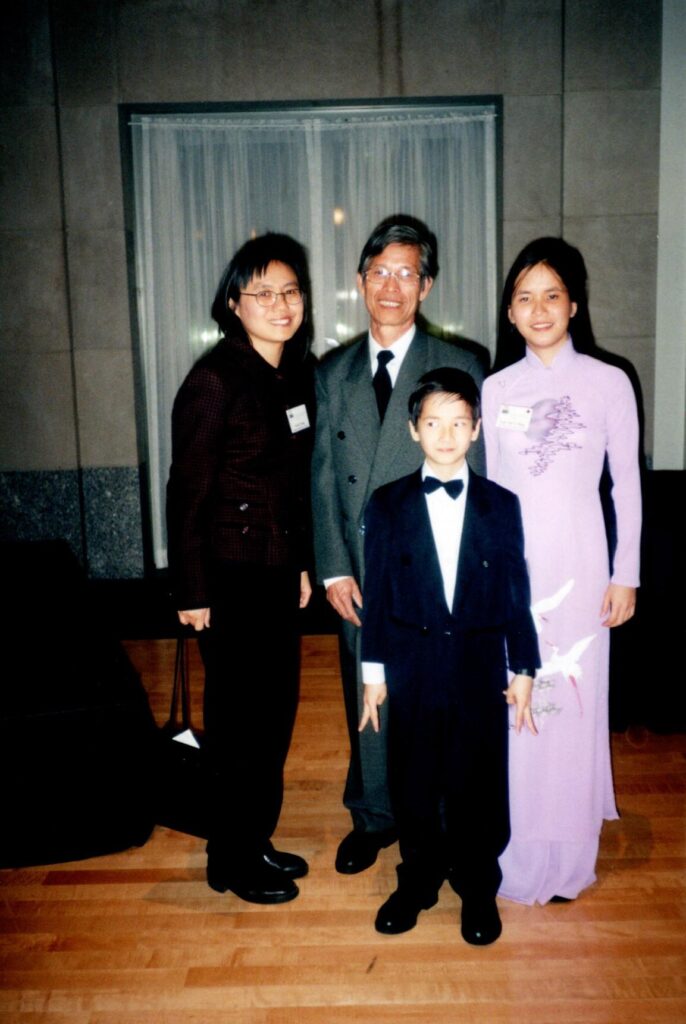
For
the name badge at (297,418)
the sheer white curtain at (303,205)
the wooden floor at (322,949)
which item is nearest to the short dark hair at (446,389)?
the name badge at (297,418)

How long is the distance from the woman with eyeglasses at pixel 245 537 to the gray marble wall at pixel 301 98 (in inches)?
126

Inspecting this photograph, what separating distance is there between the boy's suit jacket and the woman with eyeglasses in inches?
12.5

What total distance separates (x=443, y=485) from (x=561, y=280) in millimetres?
635

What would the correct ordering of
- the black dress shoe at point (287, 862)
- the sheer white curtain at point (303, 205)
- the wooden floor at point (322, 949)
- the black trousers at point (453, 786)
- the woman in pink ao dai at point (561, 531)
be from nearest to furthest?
the wooden floor at point (322, 949) < the black trousers at point (453, 786) < the woman in pink ao dai at point (561, 531) < the black dress shoe at point (287, 862) < the sheer white curtain at point (303, 205)

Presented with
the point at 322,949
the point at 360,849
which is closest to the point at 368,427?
the point at 360,849

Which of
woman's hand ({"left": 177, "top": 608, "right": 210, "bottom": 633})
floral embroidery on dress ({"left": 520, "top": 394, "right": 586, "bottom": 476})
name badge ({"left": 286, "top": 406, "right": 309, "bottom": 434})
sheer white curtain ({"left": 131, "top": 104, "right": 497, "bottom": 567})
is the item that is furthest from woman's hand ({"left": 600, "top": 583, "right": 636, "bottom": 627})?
sheer white curtain ({"left": 131, "top": 104, "right": 497, "bottom": 567})

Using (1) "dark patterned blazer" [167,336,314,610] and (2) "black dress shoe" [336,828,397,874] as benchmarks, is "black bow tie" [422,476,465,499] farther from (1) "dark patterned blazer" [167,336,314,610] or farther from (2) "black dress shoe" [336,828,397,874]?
(2) "black dress shoe" [336,828,397,874]

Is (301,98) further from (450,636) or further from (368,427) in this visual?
(450,636)


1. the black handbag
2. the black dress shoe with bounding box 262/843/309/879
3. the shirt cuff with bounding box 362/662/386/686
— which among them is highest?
the shirt cuff with bounding box 362/662/386/686

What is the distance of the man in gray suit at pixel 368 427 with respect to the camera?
2164 millimetres

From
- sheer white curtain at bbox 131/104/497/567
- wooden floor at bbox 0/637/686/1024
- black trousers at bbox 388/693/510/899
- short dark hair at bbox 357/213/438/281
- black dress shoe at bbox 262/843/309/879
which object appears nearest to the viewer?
wooden floor at bbox 0/637/686/1024

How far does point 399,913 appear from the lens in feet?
6.69

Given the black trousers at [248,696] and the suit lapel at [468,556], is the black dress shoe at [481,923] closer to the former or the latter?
the black trousers at [248,696]

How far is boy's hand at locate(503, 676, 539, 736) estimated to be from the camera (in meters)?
1.95
